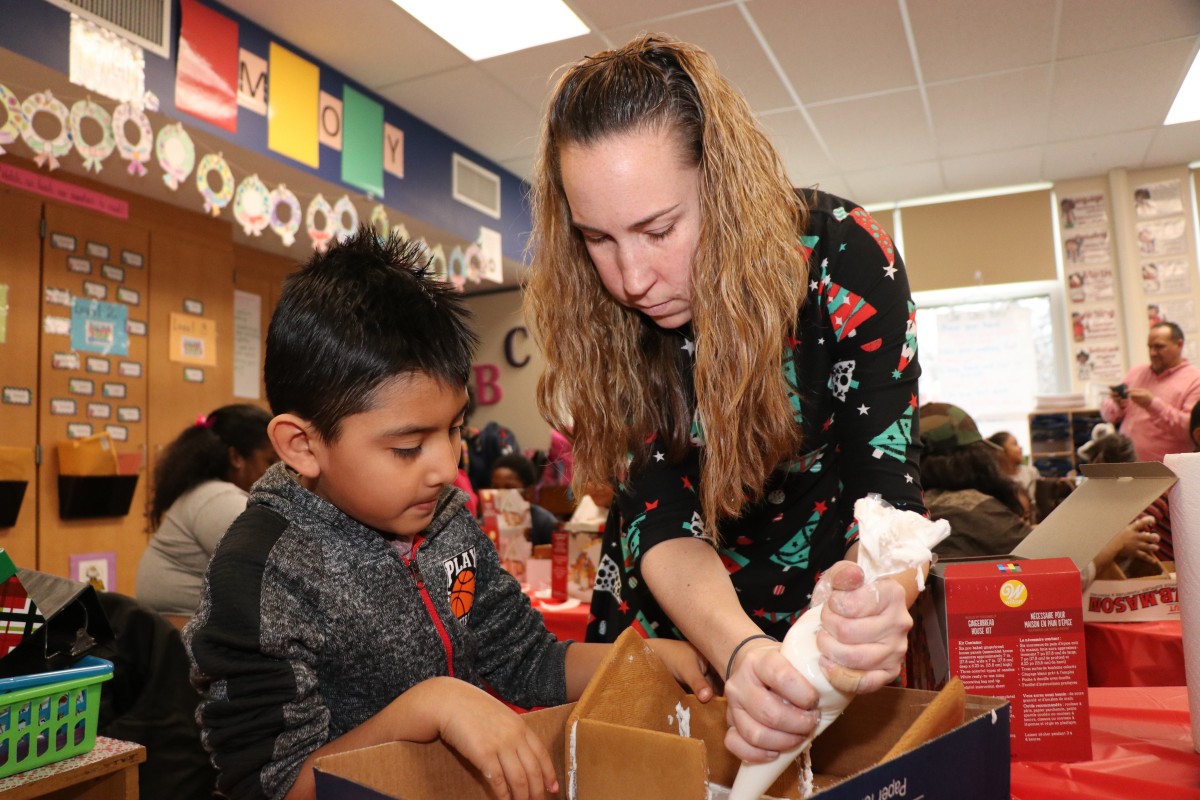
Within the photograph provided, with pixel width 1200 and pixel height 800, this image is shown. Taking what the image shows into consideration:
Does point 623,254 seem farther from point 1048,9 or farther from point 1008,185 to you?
point 1008,185

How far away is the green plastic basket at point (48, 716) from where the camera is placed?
45.2 inches

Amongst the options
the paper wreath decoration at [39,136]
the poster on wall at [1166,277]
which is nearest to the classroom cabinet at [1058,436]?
the poster on wall at [1166,277]

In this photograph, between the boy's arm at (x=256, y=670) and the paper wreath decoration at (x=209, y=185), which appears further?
the paper wreath decoration at (x=209, y=185)

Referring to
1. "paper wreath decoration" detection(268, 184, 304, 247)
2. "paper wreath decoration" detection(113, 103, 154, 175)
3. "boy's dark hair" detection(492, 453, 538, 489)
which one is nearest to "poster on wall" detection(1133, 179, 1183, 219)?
"boy's dark hair" detection(492, 453, 538, 489)

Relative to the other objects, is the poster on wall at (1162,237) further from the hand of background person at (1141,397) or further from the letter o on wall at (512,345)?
the letter o on wall at (512,345)

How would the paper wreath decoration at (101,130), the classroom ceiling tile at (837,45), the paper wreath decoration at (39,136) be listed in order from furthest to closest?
the classroom ceiling tile at (837,45)
the paper wreath decoration at (101,130)
the paper wreath decoration at (39,136)

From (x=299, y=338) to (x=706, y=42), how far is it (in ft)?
12.7

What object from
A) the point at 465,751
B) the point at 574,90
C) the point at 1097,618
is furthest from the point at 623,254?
the point at 1097,618

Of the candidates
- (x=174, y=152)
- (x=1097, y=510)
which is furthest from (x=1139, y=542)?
(x=174, y=152)

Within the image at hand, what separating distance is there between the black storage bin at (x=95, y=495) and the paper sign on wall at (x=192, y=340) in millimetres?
761

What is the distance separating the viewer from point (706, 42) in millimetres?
4406

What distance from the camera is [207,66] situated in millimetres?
3770

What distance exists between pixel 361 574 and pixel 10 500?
11.9ft

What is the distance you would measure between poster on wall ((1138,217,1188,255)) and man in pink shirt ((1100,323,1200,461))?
172cm
